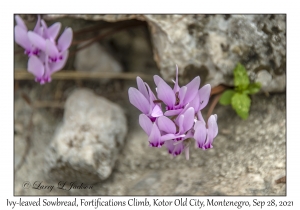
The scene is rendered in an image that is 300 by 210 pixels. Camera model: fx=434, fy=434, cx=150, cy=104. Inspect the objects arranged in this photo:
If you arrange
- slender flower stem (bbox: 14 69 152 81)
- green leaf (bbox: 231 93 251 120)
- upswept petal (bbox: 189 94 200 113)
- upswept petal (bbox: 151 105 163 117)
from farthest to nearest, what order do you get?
slender flower stem (bbox: 14 69 152 81) → green leaf (bbox: 231 93 251 120) → upswept petal (bbox: 189 94 200 113) → upswept petal (bbox: 151 105 163 117)

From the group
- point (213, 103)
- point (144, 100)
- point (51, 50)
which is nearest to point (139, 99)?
point (144, 100)

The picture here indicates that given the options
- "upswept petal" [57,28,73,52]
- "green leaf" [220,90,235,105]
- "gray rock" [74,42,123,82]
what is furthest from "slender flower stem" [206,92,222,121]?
"upswept petal" [57,28,73,52]

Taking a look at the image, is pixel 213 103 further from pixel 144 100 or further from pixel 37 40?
pixel 37 40

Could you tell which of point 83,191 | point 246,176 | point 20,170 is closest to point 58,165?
point 83,191

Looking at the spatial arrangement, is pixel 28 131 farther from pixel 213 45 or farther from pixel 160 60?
pixel 213 45

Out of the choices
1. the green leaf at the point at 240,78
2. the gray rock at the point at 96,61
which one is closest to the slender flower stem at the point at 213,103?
the green leaf at the point at 240,78

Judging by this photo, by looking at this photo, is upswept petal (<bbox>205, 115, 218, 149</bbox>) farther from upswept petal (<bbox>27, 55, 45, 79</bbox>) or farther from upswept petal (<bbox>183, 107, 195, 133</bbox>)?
upswept petal (<bbox>27, 55, 45, 79</bbox>)

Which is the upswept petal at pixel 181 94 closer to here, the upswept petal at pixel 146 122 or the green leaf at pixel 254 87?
the upswept petal at pixel 146 122
